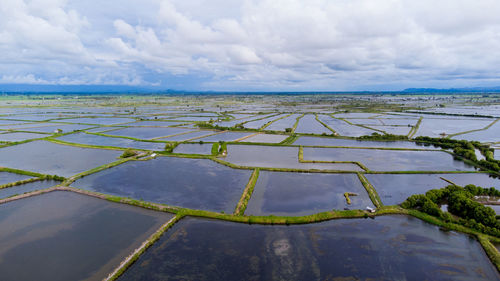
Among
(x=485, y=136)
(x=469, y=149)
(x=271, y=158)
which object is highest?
(x=485, y=136)

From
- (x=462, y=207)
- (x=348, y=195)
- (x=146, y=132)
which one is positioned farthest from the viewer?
(x=146, y=132)

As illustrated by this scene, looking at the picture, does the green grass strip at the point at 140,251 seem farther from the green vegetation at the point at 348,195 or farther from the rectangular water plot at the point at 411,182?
the rectangular water plot at the point at 411,182

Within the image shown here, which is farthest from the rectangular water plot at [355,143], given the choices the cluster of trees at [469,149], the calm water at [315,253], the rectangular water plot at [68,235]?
the rectangular water plot at [68,235]

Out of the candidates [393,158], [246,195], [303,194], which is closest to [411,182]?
[393,158]

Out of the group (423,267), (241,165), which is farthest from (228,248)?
(241,165)

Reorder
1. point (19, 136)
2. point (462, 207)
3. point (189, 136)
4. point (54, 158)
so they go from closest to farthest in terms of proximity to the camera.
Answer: point (462, 207), point (54, 158), point (19, 136), point (189, 136)

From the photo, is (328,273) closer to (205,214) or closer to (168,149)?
(205,214)

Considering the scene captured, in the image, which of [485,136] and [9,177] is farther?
[485,136]

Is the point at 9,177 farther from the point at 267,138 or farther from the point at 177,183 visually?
the point at 267,138
